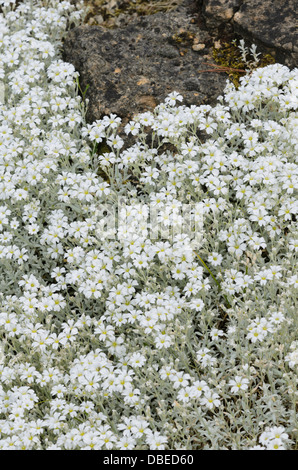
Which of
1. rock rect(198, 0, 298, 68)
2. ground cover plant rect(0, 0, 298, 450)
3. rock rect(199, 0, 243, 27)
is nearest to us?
ground cover plant rect(0, 0, 298, 450)

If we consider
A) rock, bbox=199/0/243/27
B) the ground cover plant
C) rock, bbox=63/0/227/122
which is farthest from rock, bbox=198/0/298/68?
the ground cover plant

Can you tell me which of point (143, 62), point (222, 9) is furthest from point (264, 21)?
point (143, 62)

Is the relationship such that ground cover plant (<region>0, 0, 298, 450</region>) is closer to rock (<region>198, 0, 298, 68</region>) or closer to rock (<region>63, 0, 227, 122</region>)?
rock (<region>63, 0, 227, 122</region>)

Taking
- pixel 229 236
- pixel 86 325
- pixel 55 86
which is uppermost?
pixel 55 86

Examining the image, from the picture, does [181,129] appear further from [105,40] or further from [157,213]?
[105,40]

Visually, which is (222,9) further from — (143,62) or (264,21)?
(143,62)

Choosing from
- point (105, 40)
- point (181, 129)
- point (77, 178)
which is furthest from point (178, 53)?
point (77, 178)
